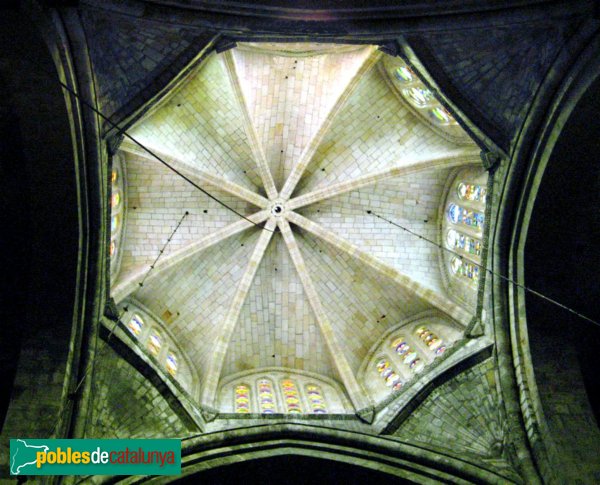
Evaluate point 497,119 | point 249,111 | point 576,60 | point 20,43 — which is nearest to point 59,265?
point 20,43

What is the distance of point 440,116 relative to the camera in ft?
68.3

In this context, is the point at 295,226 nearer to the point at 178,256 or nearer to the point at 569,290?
the point at 178,256

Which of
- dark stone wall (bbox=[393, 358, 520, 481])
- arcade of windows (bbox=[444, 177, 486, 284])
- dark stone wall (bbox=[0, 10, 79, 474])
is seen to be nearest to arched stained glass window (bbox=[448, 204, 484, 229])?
arcade of windows (bbox=[444, 177, 486, 284])

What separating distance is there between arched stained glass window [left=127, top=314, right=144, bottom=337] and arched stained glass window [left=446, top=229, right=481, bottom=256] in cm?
938

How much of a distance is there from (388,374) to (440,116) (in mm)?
7473

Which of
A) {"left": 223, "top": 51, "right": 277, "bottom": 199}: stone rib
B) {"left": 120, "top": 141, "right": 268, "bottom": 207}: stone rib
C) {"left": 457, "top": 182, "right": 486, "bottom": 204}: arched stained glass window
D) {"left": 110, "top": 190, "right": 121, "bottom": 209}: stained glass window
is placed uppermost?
{"left": 223, "top": 51, "right": 277, "bottom": 199}: stone rib

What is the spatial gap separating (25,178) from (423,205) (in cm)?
→ 1229

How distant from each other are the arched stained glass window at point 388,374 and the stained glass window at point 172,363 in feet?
19.1

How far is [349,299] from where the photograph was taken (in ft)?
75.2

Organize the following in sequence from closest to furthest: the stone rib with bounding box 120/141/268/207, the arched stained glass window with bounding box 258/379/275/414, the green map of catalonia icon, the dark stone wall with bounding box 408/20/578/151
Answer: the green map of catalonia icon → the dark stone wall with bounding box 408/20/578/151 → the arched stained glass window with bounding box 258/379/275/414 → the stone rib with bounding box 120/141/268/207

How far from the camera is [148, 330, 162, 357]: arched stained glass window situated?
793 inches

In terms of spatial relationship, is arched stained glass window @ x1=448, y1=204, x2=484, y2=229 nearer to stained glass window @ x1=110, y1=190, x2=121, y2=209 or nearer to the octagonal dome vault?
the octagonal dome vault

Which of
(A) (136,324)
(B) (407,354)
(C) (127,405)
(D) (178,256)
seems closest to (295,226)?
A: (D) (178,256)

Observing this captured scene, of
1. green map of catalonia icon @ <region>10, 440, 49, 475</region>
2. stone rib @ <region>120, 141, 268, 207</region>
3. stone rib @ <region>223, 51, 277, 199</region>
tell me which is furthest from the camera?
stone rib @ <region>120, 141, 268, 207</region>
